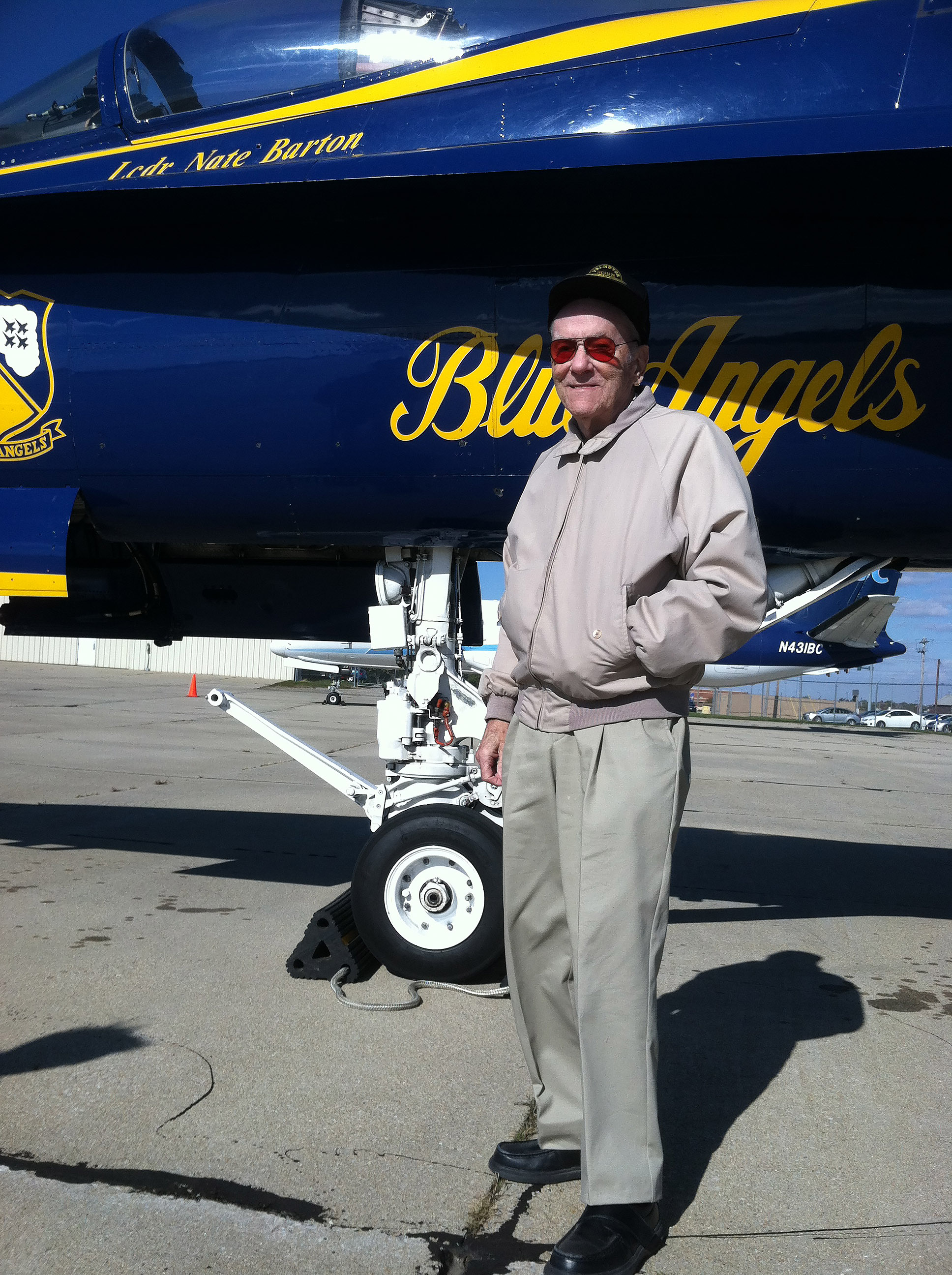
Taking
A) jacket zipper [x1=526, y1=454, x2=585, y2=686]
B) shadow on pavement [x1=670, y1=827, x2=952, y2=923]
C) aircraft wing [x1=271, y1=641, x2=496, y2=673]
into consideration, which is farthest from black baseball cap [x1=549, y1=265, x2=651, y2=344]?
aircraft wing [x1=271, y1=641, x2=496, y2=673]

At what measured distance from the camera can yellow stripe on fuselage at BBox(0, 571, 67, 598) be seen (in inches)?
169

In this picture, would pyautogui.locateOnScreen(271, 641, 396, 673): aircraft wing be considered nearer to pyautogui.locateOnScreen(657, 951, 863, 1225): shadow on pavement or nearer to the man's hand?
pyautogui.locateOnScreen(657, 951, 863, 1225): shadow on pavement

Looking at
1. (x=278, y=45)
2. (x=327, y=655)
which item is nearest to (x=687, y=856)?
(x=278, y=45)

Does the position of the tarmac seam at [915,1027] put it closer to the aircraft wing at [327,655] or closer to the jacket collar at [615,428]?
the jacket collar at [615,428]

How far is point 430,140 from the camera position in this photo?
3707 millimetres

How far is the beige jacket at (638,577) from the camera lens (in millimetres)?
2053

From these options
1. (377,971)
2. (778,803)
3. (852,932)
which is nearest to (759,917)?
(852,932)

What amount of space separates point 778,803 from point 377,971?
7.59m

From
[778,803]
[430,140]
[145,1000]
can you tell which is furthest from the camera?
[778,803]

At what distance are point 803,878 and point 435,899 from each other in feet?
11.4

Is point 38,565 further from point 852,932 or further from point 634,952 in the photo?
point 852,932

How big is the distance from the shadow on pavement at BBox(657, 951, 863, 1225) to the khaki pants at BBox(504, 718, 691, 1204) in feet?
1.07

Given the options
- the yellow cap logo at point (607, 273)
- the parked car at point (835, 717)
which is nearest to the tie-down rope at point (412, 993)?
the yellow cap logo at point (607, 273)

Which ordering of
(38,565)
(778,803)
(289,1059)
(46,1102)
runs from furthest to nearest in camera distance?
(778,803)
(38,565)
(289,1059)
(46,1102)
